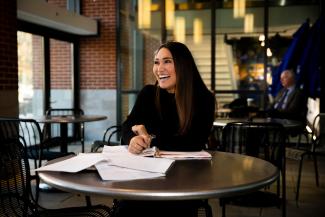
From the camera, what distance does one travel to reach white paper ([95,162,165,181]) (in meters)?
1.40

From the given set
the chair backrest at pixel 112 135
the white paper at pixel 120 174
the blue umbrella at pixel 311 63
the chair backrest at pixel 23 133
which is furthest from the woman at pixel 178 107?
the blue umbrella at pixel 311 63

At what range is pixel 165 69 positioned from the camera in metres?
2.12

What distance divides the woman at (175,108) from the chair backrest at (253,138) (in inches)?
26.3

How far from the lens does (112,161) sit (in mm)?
1612

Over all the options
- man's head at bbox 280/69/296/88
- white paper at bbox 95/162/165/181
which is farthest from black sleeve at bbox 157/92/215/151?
man's head at bbox 280/69/296/88

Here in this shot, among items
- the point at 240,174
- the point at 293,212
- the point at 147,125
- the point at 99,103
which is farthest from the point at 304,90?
the point at 240,174

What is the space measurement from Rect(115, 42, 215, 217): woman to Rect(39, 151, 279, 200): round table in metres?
0.36

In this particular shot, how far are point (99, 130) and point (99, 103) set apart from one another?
549mm

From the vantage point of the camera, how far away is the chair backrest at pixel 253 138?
308cm

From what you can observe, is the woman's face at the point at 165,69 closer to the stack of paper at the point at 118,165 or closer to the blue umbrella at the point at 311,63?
the stack of paper at the point at 118,165

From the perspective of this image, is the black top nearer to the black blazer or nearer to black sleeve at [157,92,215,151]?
black sleeve at [157,92,215,151]

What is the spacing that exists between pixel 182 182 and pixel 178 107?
2.63ft

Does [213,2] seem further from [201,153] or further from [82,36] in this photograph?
[201,153]

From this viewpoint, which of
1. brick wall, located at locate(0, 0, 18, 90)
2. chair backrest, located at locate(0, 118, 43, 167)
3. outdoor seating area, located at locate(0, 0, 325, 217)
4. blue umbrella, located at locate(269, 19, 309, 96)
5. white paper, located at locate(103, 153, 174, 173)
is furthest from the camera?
blue umbrella, located at locate(269, 19, 309, 96)
